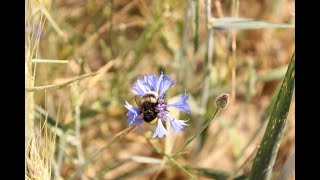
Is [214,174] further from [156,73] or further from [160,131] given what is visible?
[156,73]

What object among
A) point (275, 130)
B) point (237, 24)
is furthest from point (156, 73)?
point (275, 130)

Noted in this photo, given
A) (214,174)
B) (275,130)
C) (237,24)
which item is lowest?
(214,174)

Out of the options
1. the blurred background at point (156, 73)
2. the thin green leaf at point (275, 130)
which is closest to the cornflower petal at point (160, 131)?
the thin green leaf at point (275, 130)

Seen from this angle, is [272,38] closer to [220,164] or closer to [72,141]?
[220,164]

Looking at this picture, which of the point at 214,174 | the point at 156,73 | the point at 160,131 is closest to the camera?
the point at 160,131

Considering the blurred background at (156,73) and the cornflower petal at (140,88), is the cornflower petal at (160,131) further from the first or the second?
the blurred background at (156,73)
